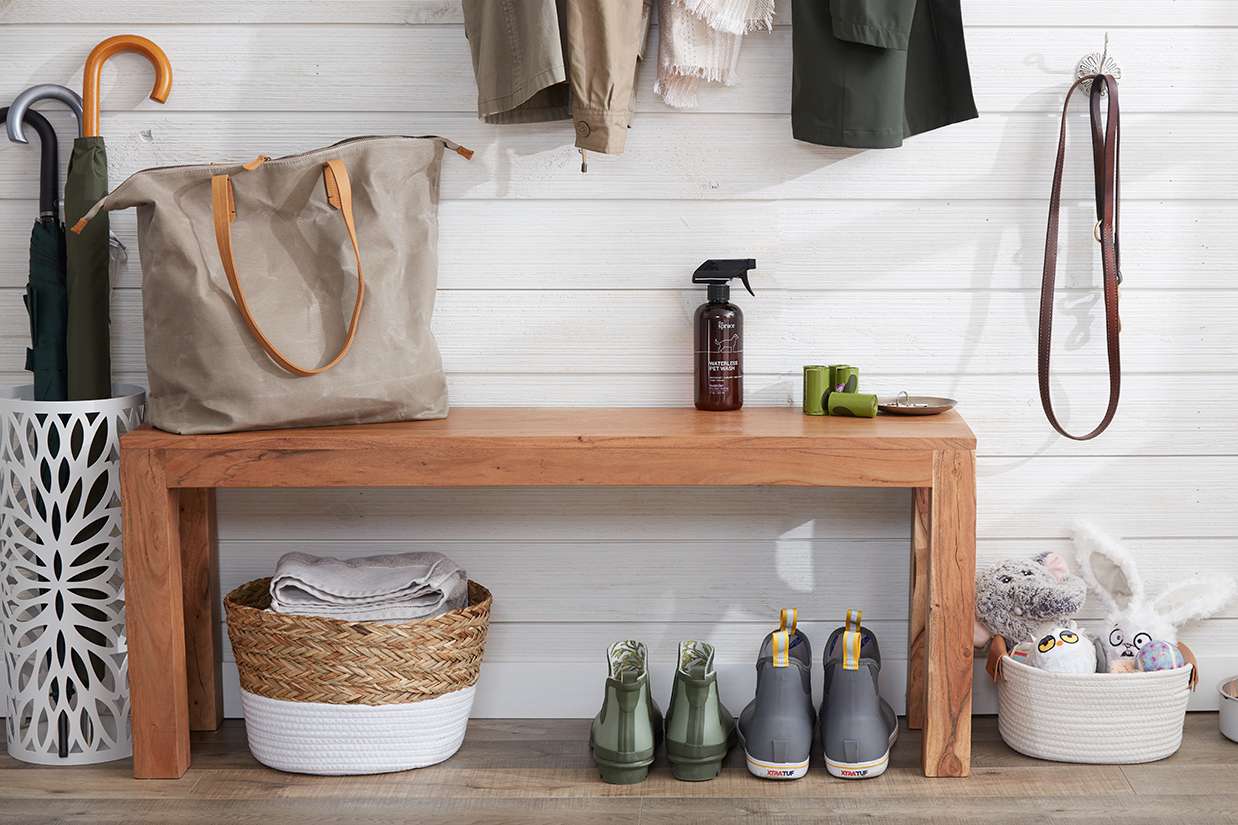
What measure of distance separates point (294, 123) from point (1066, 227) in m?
1.32

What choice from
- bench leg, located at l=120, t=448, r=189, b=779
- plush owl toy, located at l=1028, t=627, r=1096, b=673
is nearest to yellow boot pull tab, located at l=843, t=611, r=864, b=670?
plush owl toy, located at l=1028, t=627, r=1096, b=673

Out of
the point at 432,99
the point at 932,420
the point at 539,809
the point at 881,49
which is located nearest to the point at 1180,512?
the point at 932,420

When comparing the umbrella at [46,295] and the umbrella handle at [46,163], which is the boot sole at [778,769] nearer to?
the umbrella at [46,295]

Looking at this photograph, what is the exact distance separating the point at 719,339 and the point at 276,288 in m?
0.70

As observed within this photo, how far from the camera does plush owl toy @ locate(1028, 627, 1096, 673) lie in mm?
1963

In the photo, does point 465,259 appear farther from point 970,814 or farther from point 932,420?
point 970,814

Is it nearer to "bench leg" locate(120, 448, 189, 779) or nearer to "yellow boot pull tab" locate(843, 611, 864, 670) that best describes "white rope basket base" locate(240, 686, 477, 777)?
"bench leg" locate(120, 448, 189, 779)

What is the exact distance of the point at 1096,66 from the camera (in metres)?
2.04

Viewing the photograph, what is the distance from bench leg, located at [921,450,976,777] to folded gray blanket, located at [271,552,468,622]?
760 mm

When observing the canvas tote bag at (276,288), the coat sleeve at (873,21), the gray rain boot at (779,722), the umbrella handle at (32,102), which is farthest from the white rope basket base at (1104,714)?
the umbrella handle at (32,102)

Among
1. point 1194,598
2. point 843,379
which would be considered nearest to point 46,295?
point 843,379

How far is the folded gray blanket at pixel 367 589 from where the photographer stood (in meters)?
1.93

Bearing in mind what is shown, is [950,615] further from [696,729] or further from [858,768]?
[696,729]

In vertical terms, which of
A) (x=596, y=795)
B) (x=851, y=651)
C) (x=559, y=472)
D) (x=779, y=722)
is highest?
(x=559, y=472)
